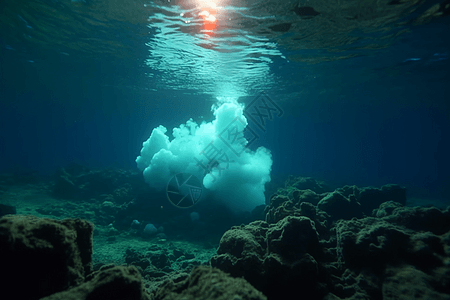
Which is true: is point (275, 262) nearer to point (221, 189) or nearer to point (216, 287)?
point (216, 287)

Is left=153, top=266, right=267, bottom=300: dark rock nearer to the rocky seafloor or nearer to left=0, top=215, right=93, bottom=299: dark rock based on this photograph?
the rocky seafloor

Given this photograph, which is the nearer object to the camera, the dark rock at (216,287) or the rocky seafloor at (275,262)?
the dark rock at (216,287)

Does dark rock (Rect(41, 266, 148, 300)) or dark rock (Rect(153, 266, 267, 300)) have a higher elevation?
dark rock (Rect(153, 266, 267, 300))

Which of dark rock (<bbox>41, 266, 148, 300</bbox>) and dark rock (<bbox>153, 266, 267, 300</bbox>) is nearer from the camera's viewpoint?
dark rock (<bbox>153, 266, 267, 300</bbox>)

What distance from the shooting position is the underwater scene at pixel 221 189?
9.55 ft

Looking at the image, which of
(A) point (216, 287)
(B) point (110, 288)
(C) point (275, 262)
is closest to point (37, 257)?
(B) point (110, 288)

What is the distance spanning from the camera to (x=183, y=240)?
11031 mm

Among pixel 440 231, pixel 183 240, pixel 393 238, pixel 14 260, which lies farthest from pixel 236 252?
pixel 183 240

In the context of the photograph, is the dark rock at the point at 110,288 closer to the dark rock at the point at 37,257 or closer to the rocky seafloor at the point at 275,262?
the rocky seafloor at the point at 275,262

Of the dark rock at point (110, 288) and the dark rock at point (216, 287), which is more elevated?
the dark rock at point (216, 287)

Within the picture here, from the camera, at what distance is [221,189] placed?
1382cm

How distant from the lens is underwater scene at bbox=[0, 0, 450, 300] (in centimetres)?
291

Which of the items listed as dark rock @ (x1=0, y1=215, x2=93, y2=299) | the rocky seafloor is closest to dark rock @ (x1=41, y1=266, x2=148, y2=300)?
the rocky seafloor

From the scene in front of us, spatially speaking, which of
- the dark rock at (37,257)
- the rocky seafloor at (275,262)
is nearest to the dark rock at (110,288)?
the rocky seafloor at (275,262)
